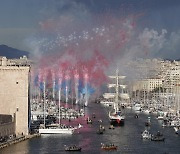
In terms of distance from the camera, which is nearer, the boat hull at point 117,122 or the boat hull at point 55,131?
the boat hull at point 55,131

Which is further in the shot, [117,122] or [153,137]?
[117,122]

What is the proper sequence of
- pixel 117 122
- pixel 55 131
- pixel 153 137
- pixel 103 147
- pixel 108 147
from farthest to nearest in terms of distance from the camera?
pixel 117 122 → pixel 55 131 → pixel 153 137 → pixel 103 147 → pixel 108 147

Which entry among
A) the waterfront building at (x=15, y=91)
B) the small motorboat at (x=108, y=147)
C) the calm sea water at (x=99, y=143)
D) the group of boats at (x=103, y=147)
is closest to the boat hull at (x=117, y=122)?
the calm sea water at (x=99, y=143)

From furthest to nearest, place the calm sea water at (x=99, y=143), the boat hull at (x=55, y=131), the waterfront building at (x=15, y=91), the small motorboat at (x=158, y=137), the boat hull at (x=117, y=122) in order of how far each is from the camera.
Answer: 1. the boat hull at (x=117, y=122)
2. the boat hull at (x=55, y=131)
3. the small motorboat at (x=158, y=137)
4. the waterfront building at (x=15, y=91)
5. the calm sea water at (x=99, y=143)

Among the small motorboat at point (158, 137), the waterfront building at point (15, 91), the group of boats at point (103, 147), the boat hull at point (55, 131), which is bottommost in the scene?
the group of boats at point (103, 147)

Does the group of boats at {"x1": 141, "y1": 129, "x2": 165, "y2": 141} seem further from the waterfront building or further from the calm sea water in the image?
the waterfront building

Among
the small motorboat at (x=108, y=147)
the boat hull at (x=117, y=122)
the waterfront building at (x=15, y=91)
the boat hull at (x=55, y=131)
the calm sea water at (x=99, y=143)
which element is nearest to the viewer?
the calm sea water at (x=99, y=143)

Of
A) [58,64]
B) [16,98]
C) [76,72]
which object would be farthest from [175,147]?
[76,72]

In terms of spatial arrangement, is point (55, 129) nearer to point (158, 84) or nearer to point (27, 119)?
point (27, 119)

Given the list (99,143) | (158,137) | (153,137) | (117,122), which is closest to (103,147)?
(99,143)

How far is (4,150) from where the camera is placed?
28266 mm

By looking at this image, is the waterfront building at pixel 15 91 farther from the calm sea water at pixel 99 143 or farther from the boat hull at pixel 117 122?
the boat hull at pixel 117 122

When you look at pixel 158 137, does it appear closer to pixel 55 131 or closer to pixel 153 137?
pixel 153 137

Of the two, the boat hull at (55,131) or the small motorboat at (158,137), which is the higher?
the boat hull at (55,131)
